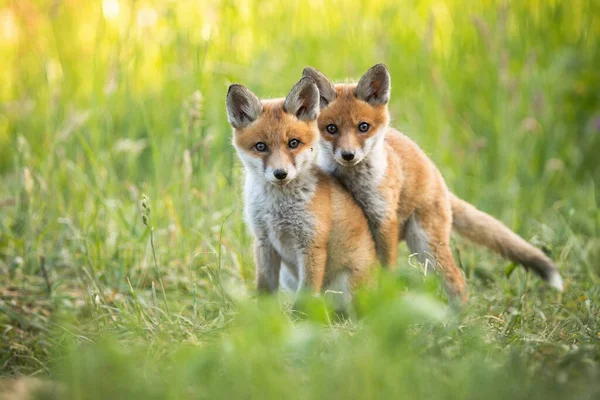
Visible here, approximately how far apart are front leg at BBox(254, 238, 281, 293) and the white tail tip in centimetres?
189

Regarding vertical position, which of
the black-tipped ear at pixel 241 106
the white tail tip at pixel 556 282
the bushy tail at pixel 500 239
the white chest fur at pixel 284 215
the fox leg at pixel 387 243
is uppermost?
the black-tipped ear at pixel 241 106

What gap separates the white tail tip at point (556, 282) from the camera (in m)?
4.89

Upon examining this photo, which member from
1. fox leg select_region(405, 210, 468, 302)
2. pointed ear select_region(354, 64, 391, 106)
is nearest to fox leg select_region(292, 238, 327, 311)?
fox leg select_region(405, 210, 468, 302)

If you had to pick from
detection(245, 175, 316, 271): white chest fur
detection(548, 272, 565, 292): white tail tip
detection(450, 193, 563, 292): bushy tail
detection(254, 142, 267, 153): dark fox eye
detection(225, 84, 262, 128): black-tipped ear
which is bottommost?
detection(548, 272, 565, 292): white tail tip

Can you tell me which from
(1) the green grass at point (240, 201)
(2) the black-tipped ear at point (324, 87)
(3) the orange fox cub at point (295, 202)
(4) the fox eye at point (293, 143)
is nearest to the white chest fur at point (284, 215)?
(3) the orange fox cub at point (295, 202)

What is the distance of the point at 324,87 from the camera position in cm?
467

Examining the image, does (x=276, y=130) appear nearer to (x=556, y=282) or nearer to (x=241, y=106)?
(x=241, y=106)

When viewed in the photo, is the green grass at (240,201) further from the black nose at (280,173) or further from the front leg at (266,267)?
the black nose at (280,173)

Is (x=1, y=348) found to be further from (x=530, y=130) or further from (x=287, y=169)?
(x=530, y=130)

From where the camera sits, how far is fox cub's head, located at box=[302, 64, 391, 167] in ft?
15.0

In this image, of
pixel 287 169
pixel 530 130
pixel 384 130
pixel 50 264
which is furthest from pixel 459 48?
pixel 50 264

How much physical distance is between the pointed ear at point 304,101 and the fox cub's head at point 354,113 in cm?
22

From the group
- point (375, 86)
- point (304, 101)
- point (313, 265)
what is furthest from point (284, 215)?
point (375, 86)

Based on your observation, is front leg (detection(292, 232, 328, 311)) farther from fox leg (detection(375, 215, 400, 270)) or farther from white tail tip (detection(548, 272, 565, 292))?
white tail tip (detection(548, 272, 565, 292))
